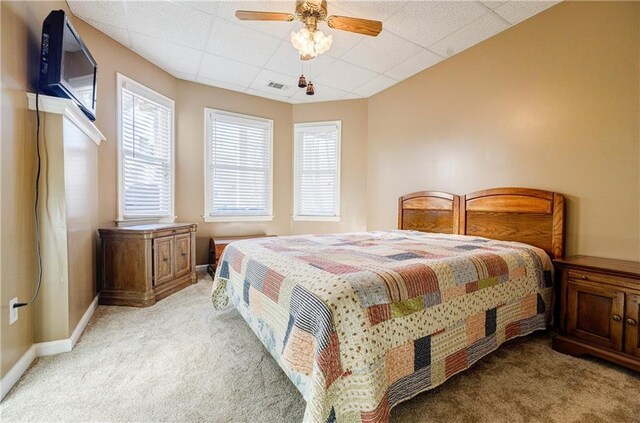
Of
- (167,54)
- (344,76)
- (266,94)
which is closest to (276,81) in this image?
(266,94)

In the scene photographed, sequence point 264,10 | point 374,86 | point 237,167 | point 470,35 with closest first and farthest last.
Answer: point 264,10 → point 470,35 → point 374,86 → point 237,167

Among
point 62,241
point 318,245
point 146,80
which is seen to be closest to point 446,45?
point 318,245

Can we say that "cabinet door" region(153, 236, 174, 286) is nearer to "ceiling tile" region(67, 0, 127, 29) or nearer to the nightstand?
Result: the nightstand

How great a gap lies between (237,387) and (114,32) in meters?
3.54

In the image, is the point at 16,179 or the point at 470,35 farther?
the point at 470,35

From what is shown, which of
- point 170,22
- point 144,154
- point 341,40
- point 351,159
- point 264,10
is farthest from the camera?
→ point 351,159

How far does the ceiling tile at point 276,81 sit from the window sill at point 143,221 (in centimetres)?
227

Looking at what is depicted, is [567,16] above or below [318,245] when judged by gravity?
above

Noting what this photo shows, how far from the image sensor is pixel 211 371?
1.71 metres

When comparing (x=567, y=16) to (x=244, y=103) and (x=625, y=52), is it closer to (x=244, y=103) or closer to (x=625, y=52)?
(x=625, y=52)

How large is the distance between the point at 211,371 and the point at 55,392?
0.79 meters

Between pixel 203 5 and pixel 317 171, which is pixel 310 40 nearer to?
pixel 203 5

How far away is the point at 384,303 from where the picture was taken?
4.13 feet

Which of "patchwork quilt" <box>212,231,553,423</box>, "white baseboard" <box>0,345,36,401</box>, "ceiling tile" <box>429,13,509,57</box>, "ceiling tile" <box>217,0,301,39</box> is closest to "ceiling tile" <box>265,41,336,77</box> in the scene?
"ceiling tile" <box>217,0,301,39</box>
